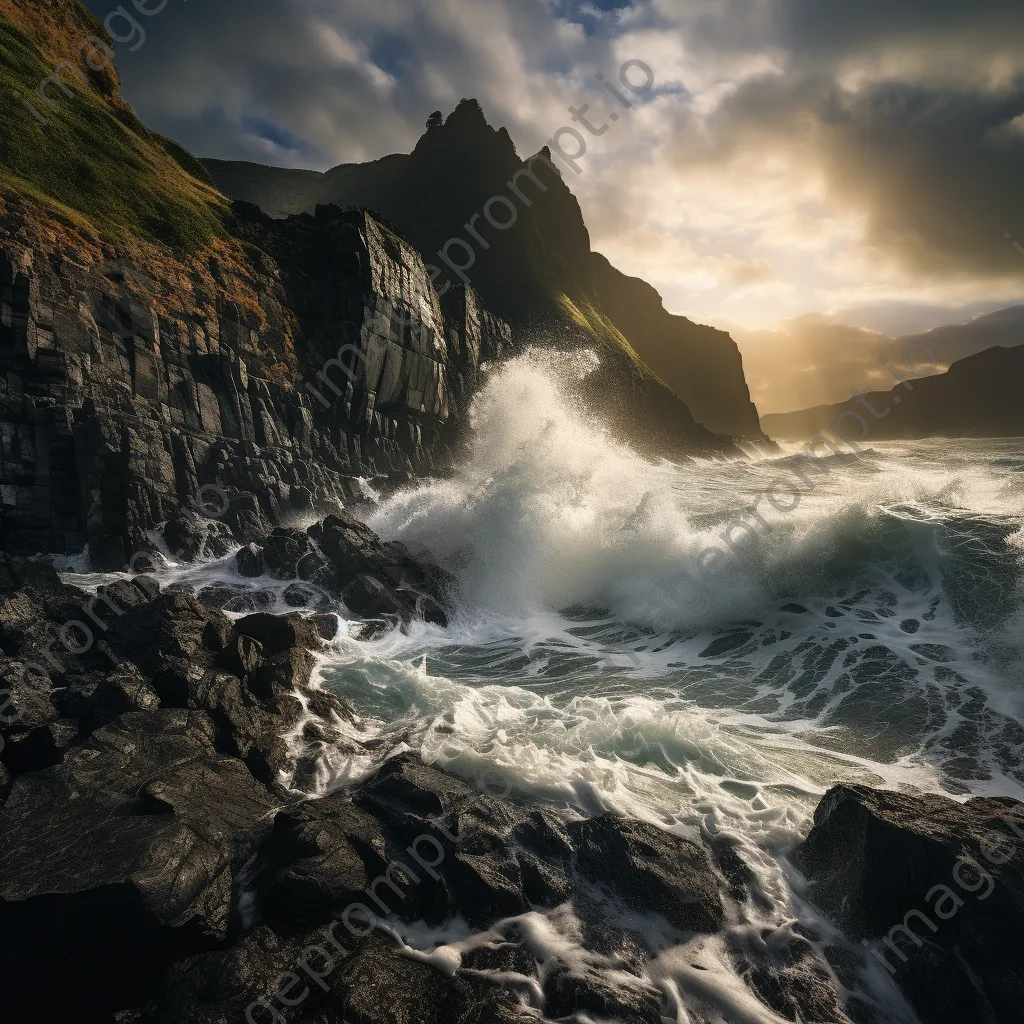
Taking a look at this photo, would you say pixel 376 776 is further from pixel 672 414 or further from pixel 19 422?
pixel 672 414

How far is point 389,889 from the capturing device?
6527 mm

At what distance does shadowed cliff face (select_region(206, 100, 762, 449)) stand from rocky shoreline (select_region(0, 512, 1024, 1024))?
7338 cm

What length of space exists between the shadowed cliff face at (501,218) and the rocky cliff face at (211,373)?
1441 inches

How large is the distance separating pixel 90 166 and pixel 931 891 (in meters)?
45.6

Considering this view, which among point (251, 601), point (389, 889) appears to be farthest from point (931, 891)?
point (251, 601)

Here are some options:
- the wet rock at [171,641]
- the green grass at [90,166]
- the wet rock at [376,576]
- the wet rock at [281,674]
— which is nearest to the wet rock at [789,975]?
the wet rock at [281,674]

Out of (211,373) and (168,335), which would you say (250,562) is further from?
(168,335)

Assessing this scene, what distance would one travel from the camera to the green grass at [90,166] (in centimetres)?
2819

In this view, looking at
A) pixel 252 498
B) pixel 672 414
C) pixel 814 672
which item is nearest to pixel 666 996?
pixel 814 672

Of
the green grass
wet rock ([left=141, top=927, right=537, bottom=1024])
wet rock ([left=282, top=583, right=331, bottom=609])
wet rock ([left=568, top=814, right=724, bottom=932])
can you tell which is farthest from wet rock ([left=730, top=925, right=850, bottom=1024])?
the green grass

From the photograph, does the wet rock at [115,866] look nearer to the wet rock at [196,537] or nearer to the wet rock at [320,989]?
the wet rock at [320,989]

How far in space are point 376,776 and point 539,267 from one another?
97.9 meters

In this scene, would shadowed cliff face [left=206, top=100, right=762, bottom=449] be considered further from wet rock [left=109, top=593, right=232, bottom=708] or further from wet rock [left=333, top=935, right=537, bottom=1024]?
wet rock [left=333, top=935, right=537, bottom=1024]

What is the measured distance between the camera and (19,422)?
63.2ft
